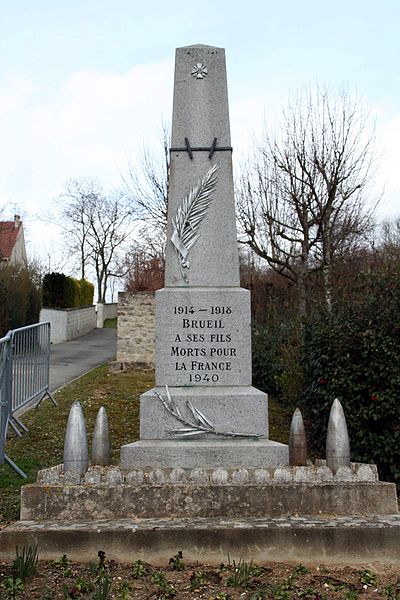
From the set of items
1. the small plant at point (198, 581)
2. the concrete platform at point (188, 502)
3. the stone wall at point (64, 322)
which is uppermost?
the stone wall at point (64, 322)

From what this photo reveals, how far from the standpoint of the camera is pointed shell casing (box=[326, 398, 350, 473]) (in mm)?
5035

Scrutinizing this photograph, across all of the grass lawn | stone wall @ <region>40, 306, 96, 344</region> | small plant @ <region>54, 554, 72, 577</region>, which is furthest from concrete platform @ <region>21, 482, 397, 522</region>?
stone wall @ <region>40, 306, 96, 344</region>

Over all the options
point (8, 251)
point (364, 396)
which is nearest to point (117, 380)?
point (364, 396)

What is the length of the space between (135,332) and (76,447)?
12.8m

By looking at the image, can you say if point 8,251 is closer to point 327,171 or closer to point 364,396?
point 327,171

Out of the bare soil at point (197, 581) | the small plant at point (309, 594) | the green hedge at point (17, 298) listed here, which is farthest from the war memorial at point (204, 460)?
the green hedge at point (17, 298)

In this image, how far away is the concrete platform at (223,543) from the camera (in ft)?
13.9

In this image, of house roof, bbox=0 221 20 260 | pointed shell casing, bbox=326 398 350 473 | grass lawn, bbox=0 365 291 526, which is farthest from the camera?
house roof, bbox=0 221 20 260

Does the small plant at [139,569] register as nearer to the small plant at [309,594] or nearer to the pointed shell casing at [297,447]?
the small plant at [309,594]

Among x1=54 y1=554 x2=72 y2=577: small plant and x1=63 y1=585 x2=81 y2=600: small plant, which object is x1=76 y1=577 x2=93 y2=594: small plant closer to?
x1=63 y1=585 x2=81 y2=600: small plant

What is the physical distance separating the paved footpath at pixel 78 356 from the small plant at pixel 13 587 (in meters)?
10.8

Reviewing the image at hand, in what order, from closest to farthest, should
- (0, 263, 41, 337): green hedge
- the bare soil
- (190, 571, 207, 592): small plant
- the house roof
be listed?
the bare soil → (190, 571, 207, 592): small plant → (0, 263, 41, 337): green hedge → the house roof

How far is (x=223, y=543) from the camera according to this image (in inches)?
167

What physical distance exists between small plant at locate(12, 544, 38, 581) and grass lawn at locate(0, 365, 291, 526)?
140cm
